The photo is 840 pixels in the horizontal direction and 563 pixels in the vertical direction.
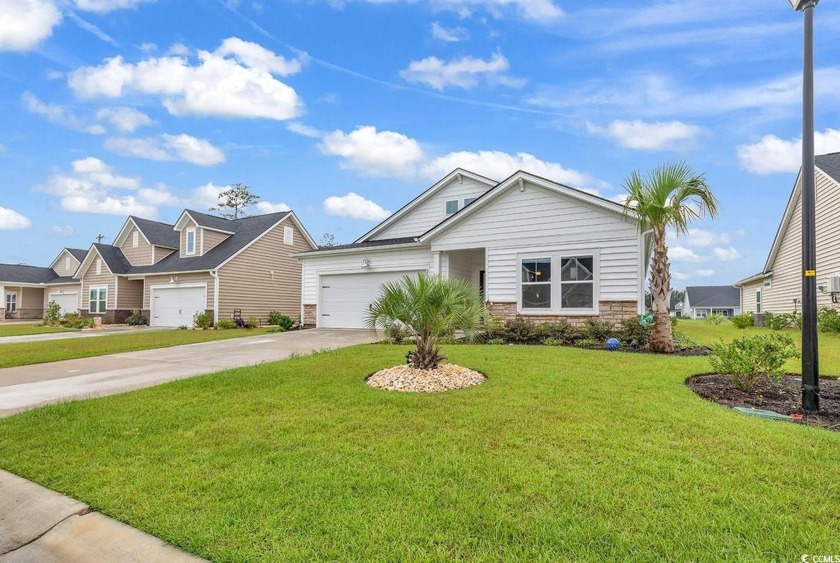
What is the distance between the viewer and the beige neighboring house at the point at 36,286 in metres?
32.1

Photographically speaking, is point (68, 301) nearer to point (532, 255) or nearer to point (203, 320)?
point (203, 320)

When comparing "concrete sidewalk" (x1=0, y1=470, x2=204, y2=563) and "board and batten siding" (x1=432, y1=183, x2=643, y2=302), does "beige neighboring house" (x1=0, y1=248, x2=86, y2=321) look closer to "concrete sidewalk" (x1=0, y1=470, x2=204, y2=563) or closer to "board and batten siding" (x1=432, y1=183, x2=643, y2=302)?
"board and batten siding" (x1=432, y1=183, x2=643, y2=302)

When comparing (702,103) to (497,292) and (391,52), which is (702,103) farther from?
(391,52)

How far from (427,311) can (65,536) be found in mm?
4527

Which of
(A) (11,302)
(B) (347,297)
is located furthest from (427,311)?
(A) (11,302)

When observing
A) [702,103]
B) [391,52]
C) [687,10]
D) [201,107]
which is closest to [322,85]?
[391,52]

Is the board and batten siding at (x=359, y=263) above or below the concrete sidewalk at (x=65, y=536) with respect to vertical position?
above

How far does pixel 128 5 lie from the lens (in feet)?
39.1

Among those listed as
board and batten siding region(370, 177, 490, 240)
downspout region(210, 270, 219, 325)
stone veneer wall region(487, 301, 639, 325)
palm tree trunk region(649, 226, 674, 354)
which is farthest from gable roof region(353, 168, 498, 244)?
palm tree trunk region(649, 226, 674, 354)

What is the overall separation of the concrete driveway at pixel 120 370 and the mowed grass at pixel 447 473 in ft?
3.76

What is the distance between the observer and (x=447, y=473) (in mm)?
3125

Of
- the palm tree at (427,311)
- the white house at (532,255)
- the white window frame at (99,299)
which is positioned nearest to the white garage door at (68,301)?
the white window frame at (99,299)

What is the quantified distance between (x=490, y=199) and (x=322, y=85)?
7652 millimetres
